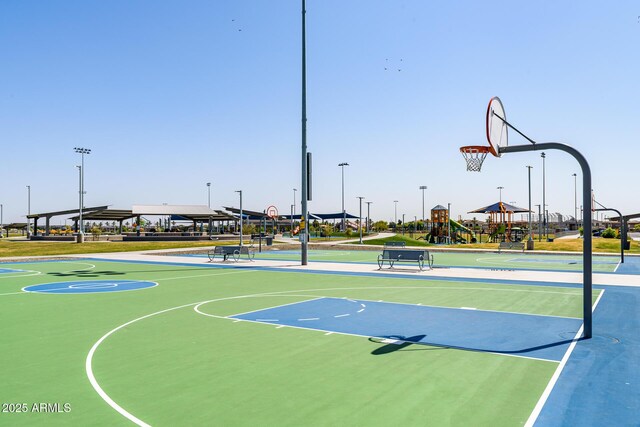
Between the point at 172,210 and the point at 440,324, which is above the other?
the point at 172,210

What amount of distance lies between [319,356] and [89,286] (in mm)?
12248

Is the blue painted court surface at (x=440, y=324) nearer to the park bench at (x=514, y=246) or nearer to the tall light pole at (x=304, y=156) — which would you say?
the tall light pole at (x=304, y=156)

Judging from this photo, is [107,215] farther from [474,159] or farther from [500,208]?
[474,159]

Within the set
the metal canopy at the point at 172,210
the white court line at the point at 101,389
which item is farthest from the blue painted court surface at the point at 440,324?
the metal canopy at the point at 172,210

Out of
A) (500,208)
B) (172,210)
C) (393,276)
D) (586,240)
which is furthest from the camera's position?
(172,210)

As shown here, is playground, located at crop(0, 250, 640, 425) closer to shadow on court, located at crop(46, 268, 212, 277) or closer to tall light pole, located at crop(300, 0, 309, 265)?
shadow on court, located at crop(46, 268, 212, 277)

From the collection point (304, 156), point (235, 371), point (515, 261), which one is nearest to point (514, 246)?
point (515, 261)

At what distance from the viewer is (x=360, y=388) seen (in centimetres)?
646

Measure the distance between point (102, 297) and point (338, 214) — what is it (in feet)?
207

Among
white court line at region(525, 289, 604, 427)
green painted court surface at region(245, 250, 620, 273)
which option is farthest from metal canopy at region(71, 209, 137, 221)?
white court line at region(525, 289, 604, 427)

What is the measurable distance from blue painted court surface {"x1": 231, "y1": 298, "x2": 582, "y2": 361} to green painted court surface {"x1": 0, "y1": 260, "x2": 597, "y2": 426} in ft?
1.73

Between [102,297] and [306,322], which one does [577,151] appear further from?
[102,297]

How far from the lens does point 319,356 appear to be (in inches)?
317

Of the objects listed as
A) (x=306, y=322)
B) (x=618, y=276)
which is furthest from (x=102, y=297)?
(x=618, y=276)
